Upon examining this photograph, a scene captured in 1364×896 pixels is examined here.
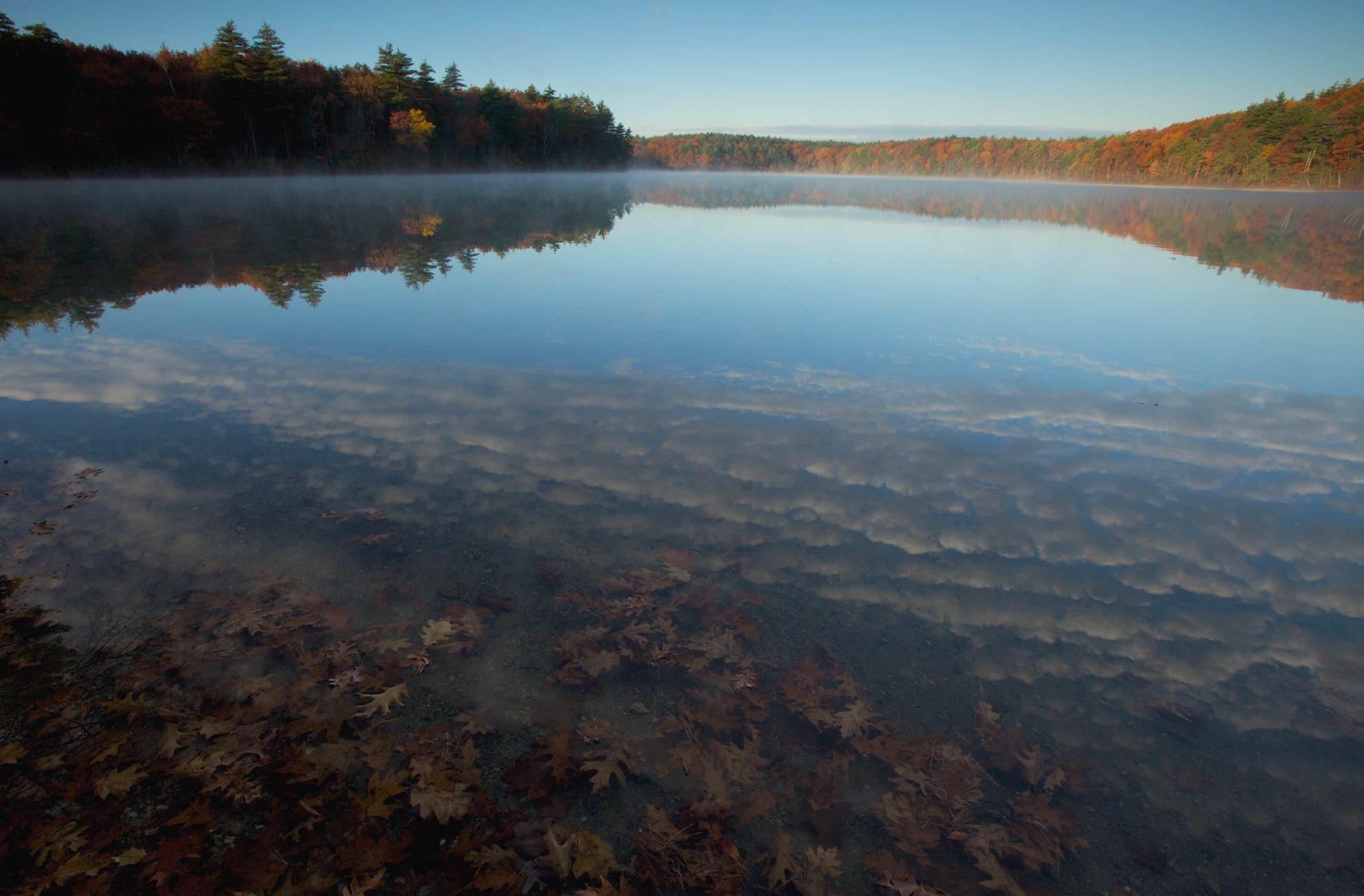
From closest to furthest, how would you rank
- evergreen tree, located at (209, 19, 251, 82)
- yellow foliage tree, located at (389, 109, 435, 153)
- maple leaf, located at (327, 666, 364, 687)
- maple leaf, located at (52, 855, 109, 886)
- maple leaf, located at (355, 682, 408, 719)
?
maple leaf, located at (52, 855, 109, 886)
maple leaf, located at (355, 682, 408, 719)
maple leaf, located at (327, 666, 364, 687)
evergreen tree, located at (209, 19, 251, 82)
yellow foliage tree, located at (389, 109, 435, 153)

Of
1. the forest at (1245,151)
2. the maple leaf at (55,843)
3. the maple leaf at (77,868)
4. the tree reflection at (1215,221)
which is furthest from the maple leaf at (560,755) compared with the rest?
the forest at (1245,151)

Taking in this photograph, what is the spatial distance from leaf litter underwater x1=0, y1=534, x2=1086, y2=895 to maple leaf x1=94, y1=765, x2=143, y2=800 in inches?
0.6

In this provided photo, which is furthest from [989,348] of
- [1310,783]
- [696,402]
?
[1310,783]

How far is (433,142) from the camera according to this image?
290 feet

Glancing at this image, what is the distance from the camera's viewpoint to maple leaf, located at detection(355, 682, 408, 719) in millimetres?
3281

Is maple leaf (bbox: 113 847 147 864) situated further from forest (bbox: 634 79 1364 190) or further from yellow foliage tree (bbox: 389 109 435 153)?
forest (bbox: 634 79 1364 190)

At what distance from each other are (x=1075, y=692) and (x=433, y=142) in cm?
10512

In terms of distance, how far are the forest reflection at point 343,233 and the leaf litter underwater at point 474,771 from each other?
1131cm

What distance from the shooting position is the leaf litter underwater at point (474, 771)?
8.39 ft

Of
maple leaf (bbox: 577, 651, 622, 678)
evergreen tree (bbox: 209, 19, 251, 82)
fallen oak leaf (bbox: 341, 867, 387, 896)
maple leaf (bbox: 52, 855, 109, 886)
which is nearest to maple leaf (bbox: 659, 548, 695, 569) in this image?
maple leaf (bbox: 577, 651, 622, 678)

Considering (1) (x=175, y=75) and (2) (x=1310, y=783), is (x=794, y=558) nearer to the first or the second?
(2) (x=1310, y=783)

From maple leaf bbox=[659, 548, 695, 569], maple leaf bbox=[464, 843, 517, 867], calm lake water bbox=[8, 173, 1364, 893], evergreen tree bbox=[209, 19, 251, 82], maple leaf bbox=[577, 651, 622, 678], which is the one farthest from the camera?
evergreen tree bbox=[209, 19, 251, 82]

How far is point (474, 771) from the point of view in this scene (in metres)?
2.97

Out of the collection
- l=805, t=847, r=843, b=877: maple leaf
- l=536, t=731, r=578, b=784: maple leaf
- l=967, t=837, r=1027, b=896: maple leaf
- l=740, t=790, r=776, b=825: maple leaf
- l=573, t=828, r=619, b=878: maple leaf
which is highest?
l=536, t=731, r=578, b=784: maple leaf
